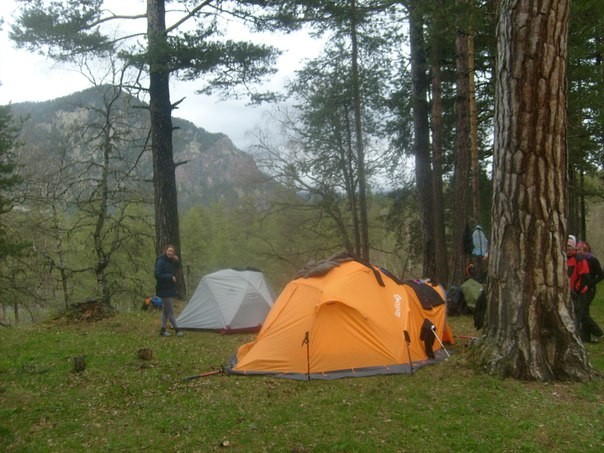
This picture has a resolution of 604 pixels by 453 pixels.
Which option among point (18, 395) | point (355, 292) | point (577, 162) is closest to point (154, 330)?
point (18, 395)

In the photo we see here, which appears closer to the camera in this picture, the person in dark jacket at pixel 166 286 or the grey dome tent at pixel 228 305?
the person in dark jacket at pixel 166 286

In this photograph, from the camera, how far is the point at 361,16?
14.2m

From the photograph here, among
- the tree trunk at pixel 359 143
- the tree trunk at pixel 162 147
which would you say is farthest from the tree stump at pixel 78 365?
the tree trunk at pixel 359 143

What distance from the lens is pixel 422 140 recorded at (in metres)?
14.7

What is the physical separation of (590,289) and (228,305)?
6242mm

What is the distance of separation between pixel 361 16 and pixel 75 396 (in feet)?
40.3

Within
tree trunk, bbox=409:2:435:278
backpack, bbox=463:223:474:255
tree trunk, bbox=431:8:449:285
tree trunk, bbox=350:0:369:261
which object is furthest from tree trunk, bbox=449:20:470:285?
tree trunk, bbox=350:0:369:261

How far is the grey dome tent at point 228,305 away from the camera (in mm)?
9680

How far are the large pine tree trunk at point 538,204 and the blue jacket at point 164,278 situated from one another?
586 cm

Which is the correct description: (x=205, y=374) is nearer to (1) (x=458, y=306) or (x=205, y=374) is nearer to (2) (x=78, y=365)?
(2) (x=78, y=365)

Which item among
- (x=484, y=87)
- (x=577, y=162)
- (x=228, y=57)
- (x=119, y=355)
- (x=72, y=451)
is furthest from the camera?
(x=577, y=162)

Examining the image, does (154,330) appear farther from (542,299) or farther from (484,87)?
(484,87)

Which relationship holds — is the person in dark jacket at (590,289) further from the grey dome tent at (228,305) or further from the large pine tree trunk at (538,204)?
the grey dome tent at (228,305)

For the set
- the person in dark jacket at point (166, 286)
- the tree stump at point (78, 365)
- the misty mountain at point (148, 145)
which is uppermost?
the misty mountain at point (148, 145)
